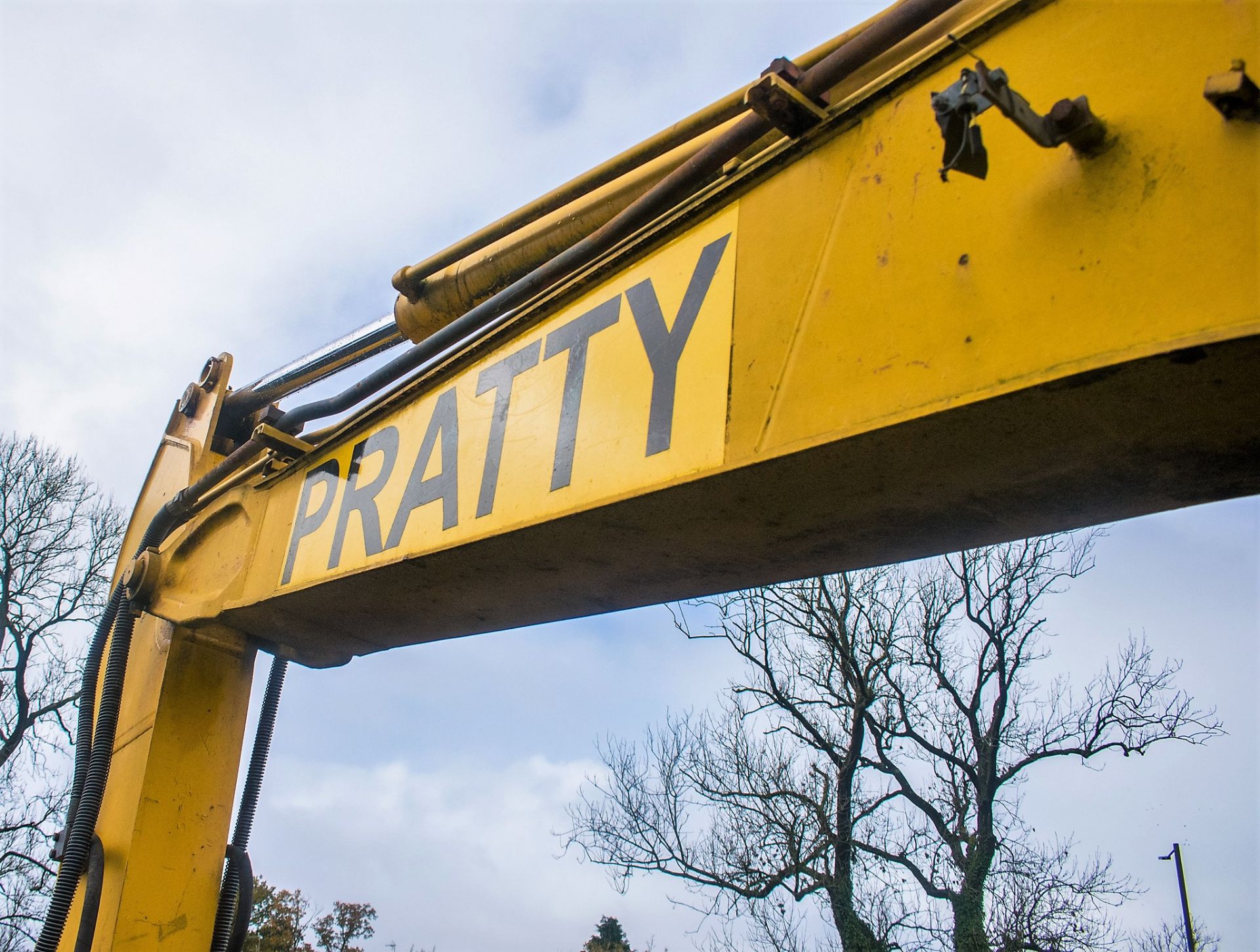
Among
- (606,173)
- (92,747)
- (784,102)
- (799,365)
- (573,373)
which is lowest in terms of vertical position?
(92,747)

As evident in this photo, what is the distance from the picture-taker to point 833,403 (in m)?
1.67

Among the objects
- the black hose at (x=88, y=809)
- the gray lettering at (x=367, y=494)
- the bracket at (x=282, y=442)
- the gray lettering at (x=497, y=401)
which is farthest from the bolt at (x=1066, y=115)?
the black hose at (x=88, y=809)

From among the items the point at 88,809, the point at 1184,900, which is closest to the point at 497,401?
the point at 88,809

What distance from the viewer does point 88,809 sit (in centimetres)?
320

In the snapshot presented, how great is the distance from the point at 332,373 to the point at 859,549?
8.46 ft

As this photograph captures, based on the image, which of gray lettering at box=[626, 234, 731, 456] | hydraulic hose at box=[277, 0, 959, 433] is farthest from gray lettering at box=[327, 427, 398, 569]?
gray lettering at box=[626, 234, 731, 456]

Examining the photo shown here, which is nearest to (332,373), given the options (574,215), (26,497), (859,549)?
(574,215)

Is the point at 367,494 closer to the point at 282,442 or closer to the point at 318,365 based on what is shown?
the point at 282,442

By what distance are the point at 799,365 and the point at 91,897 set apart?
2.86 m

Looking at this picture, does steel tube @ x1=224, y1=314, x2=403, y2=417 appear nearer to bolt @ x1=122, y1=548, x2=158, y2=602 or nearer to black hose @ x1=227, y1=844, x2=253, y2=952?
bolt @ x1=122, y1=548, x2=158, y2=602

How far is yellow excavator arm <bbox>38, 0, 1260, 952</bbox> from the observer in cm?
139

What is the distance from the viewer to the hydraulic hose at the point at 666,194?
6.15 feet

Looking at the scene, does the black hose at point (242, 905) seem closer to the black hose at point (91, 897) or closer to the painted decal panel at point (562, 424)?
the black hose at point (91, 897)

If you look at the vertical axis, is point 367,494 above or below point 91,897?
above
